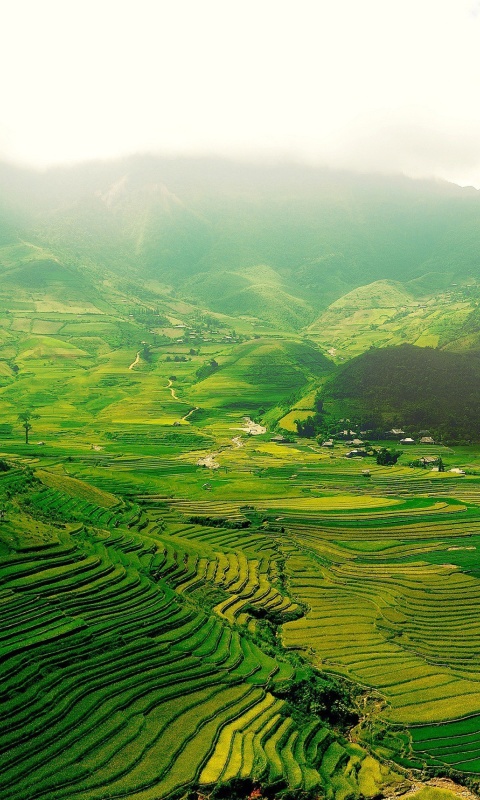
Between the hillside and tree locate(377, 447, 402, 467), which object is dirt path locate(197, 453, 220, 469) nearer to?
tree locate(377, 447, 402, 467)

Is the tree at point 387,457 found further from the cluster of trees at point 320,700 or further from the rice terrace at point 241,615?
the cluster of trees at point 320,700

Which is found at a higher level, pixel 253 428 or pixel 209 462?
pixel 253 428

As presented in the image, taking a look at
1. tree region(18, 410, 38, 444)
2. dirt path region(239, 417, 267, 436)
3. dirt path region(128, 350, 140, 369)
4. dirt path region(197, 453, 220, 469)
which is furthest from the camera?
dirt path region(128, 350, 140, 369)

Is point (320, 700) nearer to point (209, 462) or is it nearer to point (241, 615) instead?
point (241, 615)

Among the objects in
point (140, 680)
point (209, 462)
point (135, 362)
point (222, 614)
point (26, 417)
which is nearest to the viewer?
point (140, 680)

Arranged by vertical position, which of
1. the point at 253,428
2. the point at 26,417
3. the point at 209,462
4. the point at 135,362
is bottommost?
the point at 209,462

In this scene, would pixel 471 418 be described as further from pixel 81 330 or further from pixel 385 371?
pixel 81 330

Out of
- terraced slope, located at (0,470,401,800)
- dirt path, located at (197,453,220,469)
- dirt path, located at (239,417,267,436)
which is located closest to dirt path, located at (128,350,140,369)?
dirt path, located at (239,417,267,436)

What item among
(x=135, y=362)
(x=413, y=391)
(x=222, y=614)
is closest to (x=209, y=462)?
(x=413, y=391)

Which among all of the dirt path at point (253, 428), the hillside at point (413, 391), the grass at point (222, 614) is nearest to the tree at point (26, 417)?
the grass at point (222, 614)
